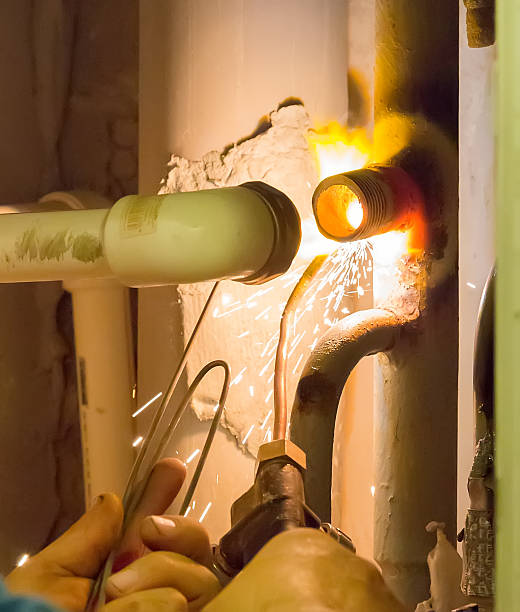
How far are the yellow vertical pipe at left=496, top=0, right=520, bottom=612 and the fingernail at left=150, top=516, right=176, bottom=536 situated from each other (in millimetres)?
384

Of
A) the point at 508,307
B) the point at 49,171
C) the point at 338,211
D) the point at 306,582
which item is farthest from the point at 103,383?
the point at 508,307

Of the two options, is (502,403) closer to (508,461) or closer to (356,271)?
(508,461)

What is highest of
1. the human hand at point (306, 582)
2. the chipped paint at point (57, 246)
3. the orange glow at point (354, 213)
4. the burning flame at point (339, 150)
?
the burning flame at point (339, 150)

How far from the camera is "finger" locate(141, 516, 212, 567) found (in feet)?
2.49

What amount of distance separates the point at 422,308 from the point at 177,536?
0.46m

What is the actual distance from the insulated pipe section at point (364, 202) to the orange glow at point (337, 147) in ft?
0.41

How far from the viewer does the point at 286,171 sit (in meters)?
1.17

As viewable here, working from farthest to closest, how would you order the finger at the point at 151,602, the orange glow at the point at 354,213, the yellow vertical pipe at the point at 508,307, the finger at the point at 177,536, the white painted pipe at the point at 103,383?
the white painted pipe at the point at 103,383, the orange glow at the point at 354,213, the finger at the point at 177,536, the finger at the point at 151,602, the yellow vertical pipe at the point at 508,307

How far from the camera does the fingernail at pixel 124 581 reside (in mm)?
698

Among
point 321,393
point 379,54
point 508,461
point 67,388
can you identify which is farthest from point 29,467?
point 508,461

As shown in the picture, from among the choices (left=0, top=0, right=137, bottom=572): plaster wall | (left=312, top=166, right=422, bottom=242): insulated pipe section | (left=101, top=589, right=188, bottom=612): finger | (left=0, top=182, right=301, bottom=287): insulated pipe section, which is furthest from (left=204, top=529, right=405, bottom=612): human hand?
(left=0, top=0, right=137, bottom=572): plaster wall

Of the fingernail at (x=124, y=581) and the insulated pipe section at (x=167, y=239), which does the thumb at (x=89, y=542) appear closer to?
the fingernail at (x=124, y=581)

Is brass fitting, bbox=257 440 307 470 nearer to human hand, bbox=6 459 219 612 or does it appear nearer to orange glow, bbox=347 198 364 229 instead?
human hand, bbox=6 459 219 612

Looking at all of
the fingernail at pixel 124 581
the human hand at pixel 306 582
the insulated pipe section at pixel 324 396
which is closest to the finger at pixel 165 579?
the fingernail at pixel 124 581
